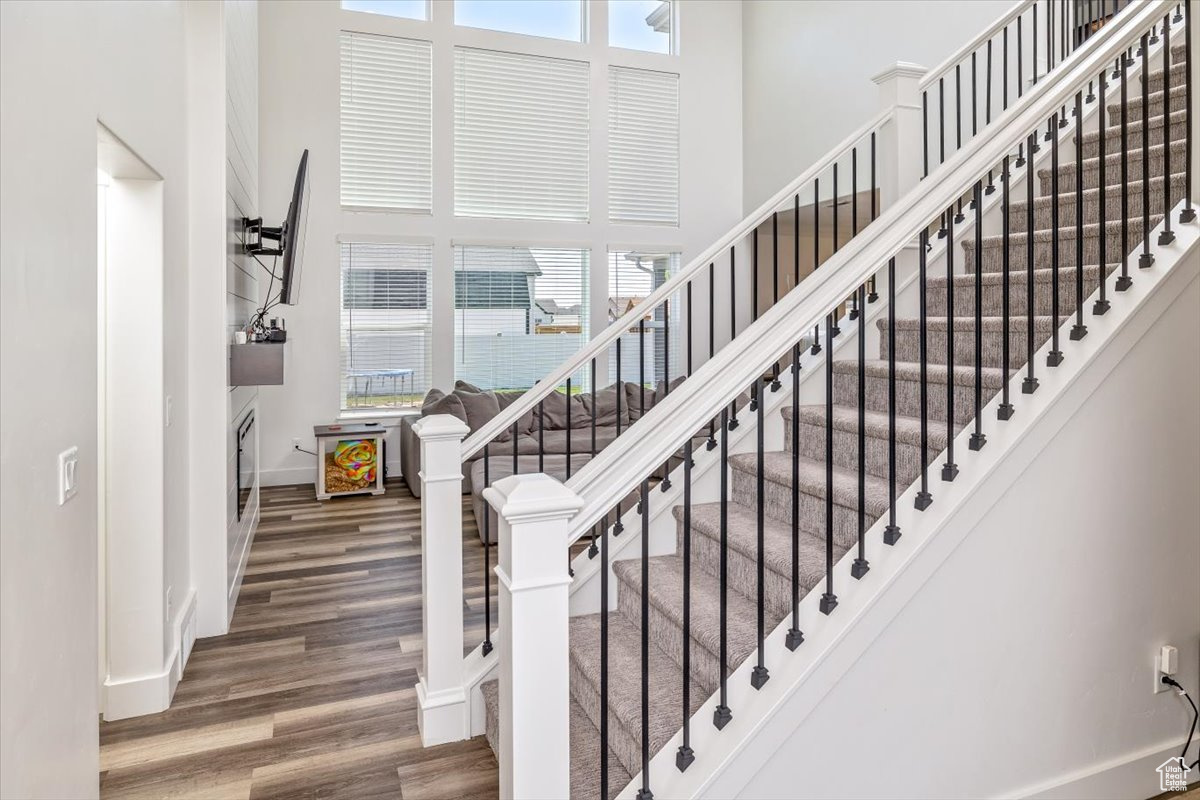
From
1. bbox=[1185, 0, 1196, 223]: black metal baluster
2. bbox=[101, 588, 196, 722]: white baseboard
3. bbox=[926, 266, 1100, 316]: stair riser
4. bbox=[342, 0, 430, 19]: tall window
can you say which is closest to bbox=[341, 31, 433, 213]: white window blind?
bbox=[342, 0, 430, 19]: tall window

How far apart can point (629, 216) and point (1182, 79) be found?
501cm

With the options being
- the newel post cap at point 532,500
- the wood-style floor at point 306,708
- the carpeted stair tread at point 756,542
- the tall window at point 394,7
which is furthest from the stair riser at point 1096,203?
the tall window at point 394,7

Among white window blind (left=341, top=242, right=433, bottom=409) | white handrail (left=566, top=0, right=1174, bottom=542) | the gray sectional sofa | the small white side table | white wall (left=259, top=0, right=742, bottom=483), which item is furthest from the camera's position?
white window blind (left=341, top=242, right=433, bottom=409)

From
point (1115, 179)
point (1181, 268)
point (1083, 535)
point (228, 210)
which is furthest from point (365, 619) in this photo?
point (1115, 179)

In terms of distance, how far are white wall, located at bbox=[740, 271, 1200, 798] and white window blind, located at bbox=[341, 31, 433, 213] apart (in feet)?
19.2

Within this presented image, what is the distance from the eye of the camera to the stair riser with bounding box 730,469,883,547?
2.08 metres

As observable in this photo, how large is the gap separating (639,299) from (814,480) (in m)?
5.37

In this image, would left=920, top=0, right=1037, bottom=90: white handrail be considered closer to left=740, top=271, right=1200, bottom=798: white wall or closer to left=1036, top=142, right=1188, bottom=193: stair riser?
left=1036, top=142, right=1188, bottom=193: stair riser

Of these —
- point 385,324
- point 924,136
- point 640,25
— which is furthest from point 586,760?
point 640,25

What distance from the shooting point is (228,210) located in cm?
322

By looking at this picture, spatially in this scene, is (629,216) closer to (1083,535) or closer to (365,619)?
(365,619)

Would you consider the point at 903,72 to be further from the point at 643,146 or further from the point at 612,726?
the point at 643,146

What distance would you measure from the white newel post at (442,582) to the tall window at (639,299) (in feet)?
16.8

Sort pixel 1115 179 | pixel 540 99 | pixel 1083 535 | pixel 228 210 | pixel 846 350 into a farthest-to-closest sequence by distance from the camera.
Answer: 1. pixel 540 99
2. pixel 228 210
3. pixel 846 350
4. pixel 1115 179
5. pixel 1083 535
